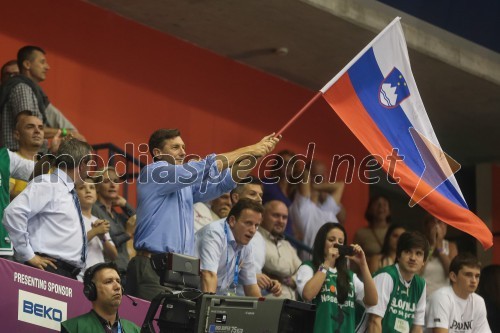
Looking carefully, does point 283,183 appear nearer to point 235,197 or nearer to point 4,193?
point 235,197

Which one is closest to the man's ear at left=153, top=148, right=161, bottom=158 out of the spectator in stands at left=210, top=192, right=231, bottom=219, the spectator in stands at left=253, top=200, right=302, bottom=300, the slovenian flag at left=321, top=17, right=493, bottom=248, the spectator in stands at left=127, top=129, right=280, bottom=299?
the spectator in stands at left=127, top=129, right=280, bottom=299

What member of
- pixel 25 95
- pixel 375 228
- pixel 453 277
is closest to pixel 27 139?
pixel 25 95

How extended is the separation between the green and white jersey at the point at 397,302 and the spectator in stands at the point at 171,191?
208 cm

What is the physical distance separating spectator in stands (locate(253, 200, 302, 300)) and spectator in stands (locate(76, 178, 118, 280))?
1.72m

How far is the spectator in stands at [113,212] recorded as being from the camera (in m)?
10.7

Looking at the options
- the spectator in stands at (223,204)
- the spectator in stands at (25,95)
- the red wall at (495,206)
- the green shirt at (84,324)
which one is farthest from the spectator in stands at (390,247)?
the green shirt at (84,324)

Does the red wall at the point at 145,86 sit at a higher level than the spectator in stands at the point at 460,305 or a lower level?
higher

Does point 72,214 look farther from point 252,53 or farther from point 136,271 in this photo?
point 252,53

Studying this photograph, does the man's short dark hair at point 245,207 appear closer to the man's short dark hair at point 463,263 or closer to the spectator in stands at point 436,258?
the man's short dark hair at point 463,263

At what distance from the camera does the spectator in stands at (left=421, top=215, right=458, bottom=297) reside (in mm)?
13195

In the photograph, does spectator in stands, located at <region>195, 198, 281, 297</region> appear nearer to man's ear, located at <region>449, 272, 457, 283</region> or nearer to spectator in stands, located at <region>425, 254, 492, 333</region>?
spectator in stands, located at <region>425, 254, 492, 333</region>

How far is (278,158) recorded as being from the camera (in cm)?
1402

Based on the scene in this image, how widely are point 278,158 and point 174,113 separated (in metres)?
1.23

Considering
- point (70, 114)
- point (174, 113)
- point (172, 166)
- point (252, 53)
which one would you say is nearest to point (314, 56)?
point (252, 53)
